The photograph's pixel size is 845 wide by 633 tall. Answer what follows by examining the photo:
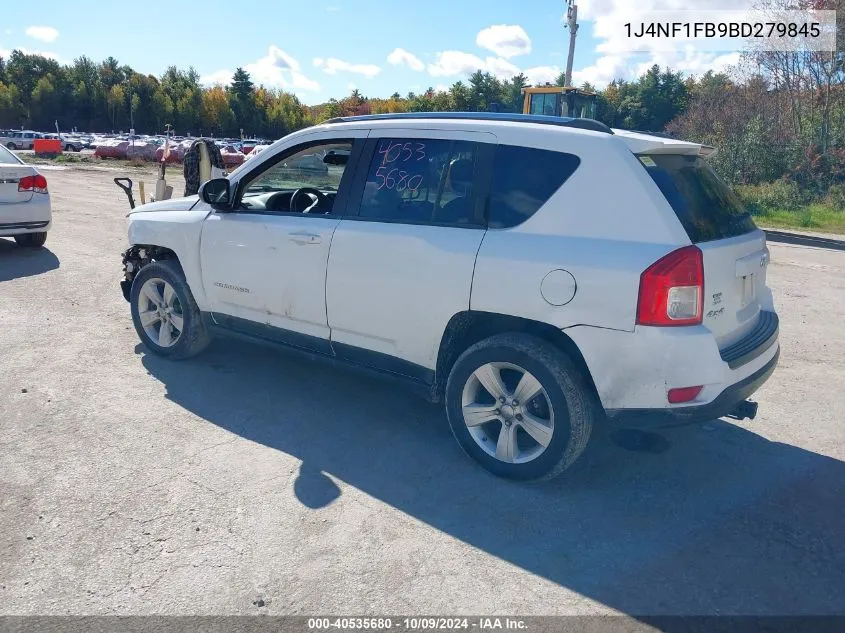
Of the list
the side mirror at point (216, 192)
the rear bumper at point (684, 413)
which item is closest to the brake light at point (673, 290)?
the rear bumper at point (684, 413)

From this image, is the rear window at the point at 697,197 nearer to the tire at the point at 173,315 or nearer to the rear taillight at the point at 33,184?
the tire at the point at 173,315

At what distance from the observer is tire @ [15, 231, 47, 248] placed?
962cm

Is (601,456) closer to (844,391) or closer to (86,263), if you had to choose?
(844,391)

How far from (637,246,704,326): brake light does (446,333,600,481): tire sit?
0.51 meters

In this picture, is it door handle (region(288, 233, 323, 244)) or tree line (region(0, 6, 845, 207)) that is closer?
door handle (region(288, 233, 323, 244))

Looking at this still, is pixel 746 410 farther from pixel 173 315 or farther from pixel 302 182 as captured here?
pixel 173 315

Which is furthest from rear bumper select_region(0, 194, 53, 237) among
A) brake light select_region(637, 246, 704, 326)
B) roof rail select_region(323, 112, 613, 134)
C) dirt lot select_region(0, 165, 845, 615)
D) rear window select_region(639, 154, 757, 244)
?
brake light select_region(637, 246, 704, 326)

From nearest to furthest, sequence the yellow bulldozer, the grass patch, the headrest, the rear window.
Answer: the rear window < the headrest < the grass patch < the yellow bulldozer

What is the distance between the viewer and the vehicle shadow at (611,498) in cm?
291

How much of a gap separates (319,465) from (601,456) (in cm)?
169

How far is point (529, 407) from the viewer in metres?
3.68

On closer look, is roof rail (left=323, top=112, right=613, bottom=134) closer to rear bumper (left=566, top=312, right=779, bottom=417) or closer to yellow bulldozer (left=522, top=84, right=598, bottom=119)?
rear bumper (left=566, top=312, right=779, bottom=417)

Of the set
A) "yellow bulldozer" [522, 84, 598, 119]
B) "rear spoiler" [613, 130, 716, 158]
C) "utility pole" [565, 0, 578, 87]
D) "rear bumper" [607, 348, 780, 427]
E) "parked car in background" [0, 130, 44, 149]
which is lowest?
"rear bumper" [607, 348, 780, 427]

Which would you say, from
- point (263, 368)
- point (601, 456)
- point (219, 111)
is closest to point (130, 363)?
point (263, 368)
